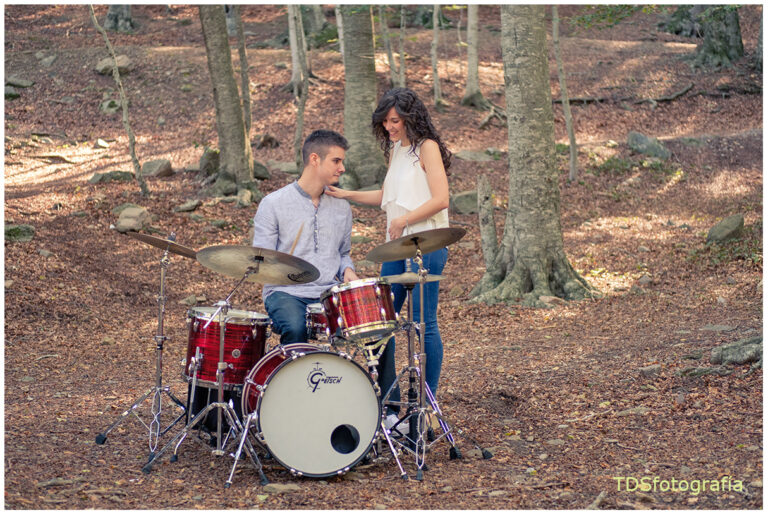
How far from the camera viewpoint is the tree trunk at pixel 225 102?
12.8 m

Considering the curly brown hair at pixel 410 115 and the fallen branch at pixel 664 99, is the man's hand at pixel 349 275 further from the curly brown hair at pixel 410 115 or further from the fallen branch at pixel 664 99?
the fallen branch at pixel 664 99

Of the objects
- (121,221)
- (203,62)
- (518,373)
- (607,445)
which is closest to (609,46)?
(203,62)

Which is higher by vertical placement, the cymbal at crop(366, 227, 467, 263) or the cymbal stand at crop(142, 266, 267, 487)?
the cymbal at crop(366, 227, 467, 263)

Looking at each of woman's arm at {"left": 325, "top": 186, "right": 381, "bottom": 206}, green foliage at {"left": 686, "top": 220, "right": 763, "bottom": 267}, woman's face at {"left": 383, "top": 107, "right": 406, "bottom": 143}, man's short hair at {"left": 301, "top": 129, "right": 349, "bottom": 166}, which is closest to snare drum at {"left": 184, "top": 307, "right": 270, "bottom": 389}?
woman's arm at {"left": 325, "top": 186, "right": 381, "bottom": 206}

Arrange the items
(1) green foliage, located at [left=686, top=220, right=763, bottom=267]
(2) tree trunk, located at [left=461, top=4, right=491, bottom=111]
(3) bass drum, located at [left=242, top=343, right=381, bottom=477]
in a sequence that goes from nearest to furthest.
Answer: (3) bass drum, located at [left=242, top=343, right=381, bottom=477] → (1) green foliage, located at [left=686, top=220, right=763, bottom=267] → (2) tree trunk, located at [left=461, top=4, right=491, bottom=111]

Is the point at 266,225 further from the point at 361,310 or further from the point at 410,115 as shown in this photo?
the point at 410,115

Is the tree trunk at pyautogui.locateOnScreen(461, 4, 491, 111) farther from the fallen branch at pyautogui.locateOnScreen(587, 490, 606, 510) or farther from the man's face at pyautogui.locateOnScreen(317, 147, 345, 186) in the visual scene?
the fallen branch at pyautogui.locateOnScreen(587, 490, 606, 510)

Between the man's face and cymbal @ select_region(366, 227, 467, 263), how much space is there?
76 centimetres

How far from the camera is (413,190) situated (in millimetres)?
4844

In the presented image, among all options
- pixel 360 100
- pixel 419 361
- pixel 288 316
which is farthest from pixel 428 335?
pixel 360 100

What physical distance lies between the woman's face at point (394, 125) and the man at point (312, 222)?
0.96 feet

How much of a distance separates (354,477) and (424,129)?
2100 mm

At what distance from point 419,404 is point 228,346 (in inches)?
45.3

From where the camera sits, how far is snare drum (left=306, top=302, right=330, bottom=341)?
4.56 metres
